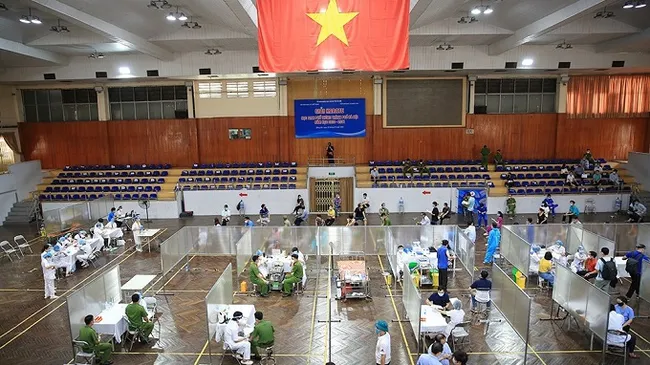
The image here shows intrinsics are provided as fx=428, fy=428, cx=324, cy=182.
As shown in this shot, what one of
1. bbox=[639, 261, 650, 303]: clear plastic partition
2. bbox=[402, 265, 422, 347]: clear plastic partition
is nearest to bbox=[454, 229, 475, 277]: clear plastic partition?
bbox=[402, 265, 422, 347]: clear plastic partition

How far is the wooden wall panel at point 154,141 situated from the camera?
97.7ft

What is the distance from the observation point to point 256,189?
25484mm

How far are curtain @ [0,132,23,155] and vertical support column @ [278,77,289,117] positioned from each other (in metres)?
18.7

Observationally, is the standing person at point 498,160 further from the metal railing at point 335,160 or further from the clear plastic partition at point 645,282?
the clear plastic partition at point 645,282

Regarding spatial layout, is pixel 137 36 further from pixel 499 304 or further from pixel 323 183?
pixel 499 304

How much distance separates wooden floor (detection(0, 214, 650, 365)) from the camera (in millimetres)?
10070

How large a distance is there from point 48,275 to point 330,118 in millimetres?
19341

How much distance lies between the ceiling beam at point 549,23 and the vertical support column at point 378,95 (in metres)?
7.39

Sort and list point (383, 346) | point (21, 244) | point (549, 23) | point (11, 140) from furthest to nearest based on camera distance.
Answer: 1. point (11, 140)
2. point (21, 244)
3. point (549, 23)
4. point (383, 346)

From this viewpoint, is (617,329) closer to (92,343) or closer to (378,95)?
(92,343)

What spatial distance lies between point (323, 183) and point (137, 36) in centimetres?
1331

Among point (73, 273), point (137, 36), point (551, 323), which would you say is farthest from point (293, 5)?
point (137, 36)

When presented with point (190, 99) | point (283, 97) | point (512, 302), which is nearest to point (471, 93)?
point (283, 97)

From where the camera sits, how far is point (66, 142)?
3027 cm
